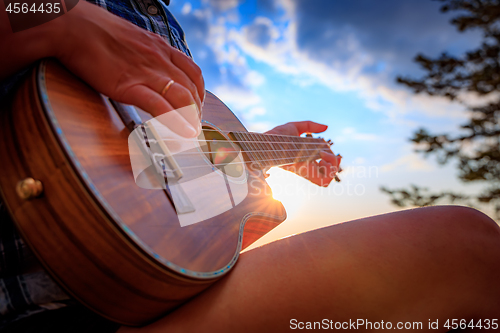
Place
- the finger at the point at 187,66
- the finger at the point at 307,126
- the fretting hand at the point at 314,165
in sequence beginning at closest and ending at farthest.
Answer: the finger at the point at 187,66 < the fretting hand at the point at 314,165 < the finger at the point at 307,126

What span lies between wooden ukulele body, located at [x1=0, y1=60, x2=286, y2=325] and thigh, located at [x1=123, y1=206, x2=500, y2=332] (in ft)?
0.20

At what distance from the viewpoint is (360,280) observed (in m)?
0.54

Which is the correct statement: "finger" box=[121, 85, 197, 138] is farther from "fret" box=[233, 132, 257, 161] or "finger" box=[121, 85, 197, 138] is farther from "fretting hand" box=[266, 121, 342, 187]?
"fretting hand" box=[266, 121, 342, 187]

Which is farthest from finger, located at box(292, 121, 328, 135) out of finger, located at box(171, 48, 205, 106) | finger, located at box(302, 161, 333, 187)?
finger, located at box(171, 48, 205, 106)

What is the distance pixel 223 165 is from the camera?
3.44ft

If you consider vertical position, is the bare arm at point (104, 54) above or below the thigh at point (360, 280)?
above

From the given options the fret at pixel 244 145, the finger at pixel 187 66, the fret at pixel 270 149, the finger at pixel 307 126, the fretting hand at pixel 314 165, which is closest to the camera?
the finger at pixel 187 66

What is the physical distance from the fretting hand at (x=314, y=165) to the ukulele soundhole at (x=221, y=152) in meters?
0.75

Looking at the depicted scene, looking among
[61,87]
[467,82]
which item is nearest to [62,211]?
[61,87]

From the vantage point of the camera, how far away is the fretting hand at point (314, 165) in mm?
1889

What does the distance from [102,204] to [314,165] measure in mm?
1660

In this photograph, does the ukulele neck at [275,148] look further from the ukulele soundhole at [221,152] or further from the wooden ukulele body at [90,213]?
the wooden ukulele body at [90,213]

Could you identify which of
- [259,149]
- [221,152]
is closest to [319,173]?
[259,149]

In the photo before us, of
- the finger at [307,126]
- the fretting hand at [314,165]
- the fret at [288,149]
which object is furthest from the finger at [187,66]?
the finger at [307,126]
